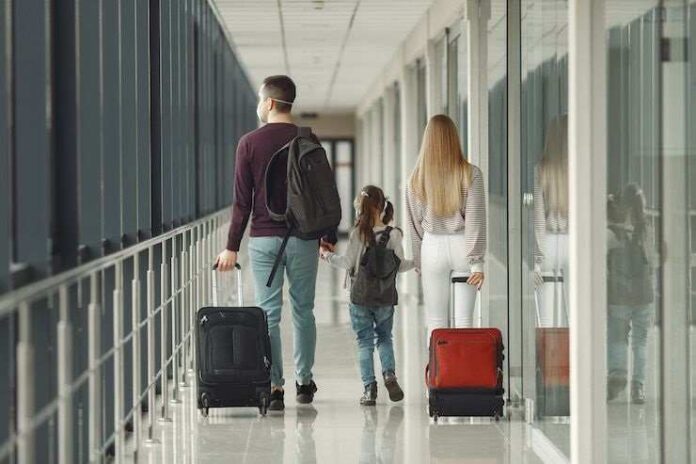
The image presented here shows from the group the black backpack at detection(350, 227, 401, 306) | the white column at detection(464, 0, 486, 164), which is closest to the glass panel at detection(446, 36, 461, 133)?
the white column at detection(464, 0, 486, 164)

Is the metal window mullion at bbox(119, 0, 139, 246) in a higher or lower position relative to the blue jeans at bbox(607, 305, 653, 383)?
higher

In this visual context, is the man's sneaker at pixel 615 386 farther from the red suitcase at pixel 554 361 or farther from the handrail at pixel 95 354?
the handrail at pixel 95 354

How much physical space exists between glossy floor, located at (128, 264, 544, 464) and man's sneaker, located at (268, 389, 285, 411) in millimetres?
61

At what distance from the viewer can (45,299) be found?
4.72 meters

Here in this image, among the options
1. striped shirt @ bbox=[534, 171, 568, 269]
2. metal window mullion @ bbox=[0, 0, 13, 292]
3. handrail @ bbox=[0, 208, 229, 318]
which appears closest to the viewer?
handrail @ bbox=[0, 208, 229, 318]

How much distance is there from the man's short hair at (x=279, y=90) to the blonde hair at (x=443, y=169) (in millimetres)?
710

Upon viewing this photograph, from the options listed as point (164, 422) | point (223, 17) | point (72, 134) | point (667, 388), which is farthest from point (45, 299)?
point (223, 17)

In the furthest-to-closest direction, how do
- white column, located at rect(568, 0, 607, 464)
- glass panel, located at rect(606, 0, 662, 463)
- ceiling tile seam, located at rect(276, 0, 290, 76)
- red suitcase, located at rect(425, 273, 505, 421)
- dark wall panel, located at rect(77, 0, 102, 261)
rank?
ceiling tile seam, located at rect(276, 0, 290, 76) → red suitcase, located at rect(425, 273, 505, 421) → dark wall panel, located at rect(77, 0, 102, 261) → white column, located at rect(568, 0, 607, 464) → glass panel, located at rect(606, 0, 662, 463)

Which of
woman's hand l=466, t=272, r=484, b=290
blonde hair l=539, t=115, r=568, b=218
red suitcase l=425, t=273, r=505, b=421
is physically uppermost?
blonde hair l=539, t=115, r=568, b=218

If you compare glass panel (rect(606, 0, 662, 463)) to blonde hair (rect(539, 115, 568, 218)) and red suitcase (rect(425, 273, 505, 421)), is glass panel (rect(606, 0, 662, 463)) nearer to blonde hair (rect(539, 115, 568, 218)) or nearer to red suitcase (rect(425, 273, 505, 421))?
blonde hair (rect(539, 115, 568, 218))

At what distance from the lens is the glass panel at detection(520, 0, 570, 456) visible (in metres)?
6.02

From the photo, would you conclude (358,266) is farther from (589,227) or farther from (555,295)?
(589,227)

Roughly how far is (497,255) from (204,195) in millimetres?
6326

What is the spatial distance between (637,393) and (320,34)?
1034 centimetres
